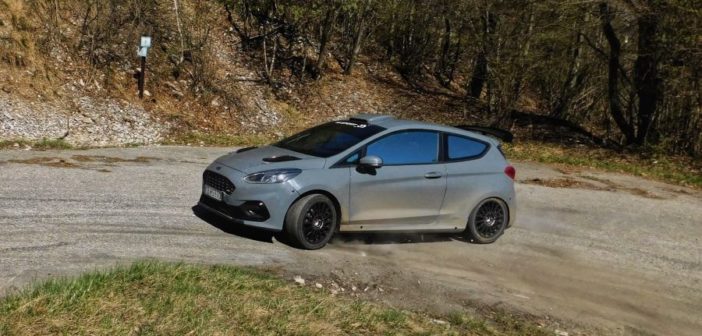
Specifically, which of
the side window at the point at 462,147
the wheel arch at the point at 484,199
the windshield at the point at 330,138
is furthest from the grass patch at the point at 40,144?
the wheel arch at the point at 484,199

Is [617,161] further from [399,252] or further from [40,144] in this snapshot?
[40,144]

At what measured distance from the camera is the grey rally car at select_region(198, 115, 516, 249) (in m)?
7.43

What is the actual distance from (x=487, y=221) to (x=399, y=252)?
162 centimetres

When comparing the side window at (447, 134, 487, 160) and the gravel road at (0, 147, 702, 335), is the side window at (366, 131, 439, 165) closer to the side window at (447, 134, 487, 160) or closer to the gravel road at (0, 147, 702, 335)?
the side window at (447, 134, 487, 160)

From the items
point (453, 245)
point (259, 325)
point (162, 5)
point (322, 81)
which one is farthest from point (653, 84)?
point (259, 325)

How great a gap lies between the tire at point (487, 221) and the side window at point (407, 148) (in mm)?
1054

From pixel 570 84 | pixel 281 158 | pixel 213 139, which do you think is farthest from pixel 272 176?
pixel 570 84

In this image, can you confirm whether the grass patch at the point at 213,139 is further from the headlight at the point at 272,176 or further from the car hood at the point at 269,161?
the headlight at the point at 272,176

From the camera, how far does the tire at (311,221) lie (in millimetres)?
7422

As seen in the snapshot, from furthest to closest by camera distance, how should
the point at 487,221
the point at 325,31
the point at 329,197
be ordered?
the point at 325,31, the point at 487,221, the point at 329,197

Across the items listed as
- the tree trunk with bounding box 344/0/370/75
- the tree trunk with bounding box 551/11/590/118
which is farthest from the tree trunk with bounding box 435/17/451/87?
the tree trunk with bounding box 551/11/590/118

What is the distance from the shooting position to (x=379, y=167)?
7973 millimetres

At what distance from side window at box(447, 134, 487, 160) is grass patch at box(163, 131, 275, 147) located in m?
Answer: 9.24

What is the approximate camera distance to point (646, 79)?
67.8 feet
